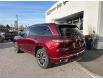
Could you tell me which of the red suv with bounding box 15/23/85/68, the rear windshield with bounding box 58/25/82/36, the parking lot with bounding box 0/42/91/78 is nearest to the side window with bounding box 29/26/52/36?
the red suv with bounding box 15/23/85/68

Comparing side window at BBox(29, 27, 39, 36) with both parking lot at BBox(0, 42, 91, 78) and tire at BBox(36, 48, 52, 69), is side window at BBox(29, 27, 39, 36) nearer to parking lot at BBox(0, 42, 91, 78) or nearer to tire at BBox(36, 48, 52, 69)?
tire at BBox(36, 48, 52, 69)

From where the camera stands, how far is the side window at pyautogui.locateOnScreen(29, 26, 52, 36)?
254 inches

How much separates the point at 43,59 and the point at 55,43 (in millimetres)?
1109

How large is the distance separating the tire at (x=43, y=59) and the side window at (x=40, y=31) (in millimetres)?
693

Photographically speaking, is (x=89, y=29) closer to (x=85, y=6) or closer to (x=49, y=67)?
(x=85, y=6)

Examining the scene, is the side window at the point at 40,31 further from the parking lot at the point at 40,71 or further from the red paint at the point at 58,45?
the parking lot at the point at 40,71

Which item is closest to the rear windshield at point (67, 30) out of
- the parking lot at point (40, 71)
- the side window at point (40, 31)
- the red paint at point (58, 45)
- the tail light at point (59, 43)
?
the red paint at point (58, 45)

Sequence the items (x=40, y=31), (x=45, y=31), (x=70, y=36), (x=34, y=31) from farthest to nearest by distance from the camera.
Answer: (x=34, y=31), (x=40, y=31), (x=45, y=31), (x=70, y=36)

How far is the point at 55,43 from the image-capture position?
5.76 m

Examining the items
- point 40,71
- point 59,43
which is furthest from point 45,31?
point 40,71

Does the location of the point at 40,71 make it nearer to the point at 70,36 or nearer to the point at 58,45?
the point at 58,45

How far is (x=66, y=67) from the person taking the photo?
21.6ft

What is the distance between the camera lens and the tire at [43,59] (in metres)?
6.26

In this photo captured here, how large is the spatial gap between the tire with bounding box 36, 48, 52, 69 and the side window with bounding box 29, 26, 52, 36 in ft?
2.27
